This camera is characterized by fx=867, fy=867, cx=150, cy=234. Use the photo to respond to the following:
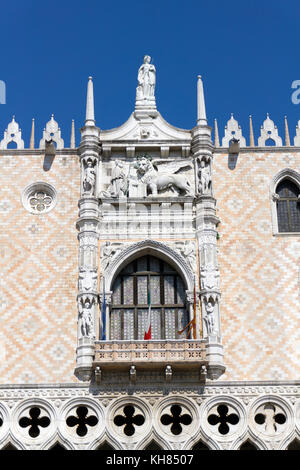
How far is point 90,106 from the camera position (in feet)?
84.1

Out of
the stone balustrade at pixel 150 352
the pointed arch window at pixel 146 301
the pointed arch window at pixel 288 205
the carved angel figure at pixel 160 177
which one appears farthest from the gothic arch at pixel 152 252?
the pointed arch window at pixel 288 205

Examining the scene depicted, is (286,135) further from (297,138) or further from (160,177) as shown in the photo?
(160,177)

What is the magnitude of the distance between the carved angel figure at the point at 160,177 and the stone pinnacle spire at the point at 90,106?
1845 mm

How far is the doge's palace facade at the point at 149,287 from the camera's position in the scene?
72.7ft

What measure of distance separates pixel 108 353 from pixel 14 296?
128 inches

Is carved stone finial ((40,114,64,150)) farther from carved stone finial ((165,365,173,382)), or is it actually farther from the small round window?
carved stone finial ((165,365,173,382))

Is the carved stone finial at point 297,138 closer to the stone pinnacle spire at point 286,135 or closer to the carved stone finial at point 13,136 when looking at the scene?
the stone pinnacle spire at point 286,135

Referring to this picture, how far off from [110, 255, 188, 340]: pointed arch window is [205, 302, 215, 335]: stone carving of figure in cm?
73

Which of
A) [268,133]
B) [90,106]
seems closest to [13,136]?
[90,106]

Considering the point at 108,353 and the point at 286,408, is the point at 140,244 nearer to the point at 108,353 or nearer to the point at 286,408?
the point at 108,353

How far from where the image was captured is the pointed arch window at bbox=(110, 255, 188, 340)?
23.4m
